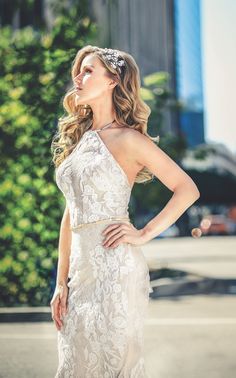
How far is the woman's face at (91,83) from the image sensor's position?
3049 millimetres

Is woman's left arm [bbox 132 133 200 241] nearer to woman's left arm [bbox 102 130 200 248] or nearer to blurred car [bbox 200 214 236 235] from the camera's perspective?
woman's left arm [bbox 102 130 200 248]

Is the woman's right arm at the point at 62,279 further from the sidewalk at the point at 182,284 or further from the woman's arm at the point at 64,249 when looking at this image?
the sidewalk at the point at 182,284

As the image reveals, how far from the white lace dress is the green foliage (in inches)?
292

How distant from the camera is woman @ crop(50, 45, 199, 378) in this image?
9.22ft

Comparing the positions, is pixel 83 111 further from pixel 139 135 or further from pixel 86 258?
pixel 86 258

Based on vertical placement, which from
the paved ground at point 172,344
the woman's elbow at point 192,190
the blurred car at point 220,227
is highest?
the woman's elbow at point 192,190

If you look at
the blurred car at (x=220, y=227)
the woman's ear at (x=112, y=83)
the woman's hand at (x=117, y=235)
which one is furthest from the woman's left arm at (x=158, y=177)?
the blurred car at (x=220, y=227)

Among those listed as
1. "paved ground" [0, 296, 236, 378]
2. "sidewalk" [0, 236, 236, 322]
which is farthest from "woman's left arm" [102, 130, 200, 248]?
"sidewalk" [0, 236, 236, 322]

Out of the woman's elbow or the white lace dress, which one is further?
the woman's elbow

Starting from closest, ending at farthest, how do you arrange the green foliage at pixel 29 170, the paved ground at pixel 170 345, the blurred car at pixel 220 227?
the paved ground at pixel 170 345 < the green foliage at pixel 29 170 < the blurred car at pixel 220 227

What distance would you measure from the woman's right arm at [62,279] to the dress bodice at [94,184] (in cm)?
10

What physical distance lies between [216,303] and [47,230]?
263 cm

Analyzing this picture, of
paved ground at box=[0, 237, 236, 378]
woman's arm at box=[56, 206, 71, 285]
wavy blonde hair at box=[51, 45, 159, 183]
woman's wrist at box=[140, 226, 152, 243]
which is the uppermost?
wavy blonde hair at box=[51, 45, 159, 183]

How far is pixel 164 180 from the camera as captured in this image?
302 centimetres
